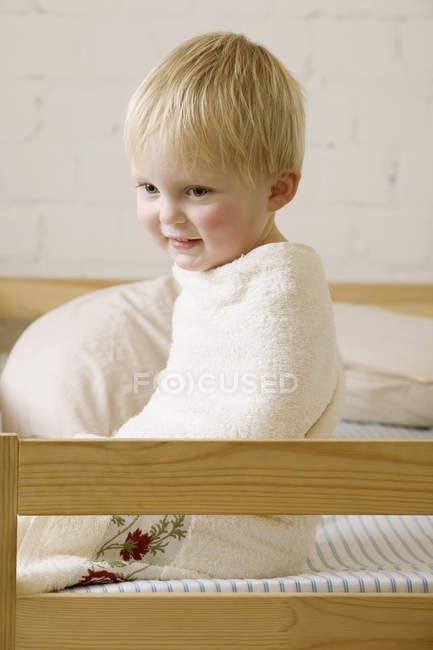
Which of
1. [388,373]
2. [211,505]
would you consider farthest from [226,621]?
[388,373]

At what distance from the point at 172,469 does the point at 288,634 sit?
0.66 ft

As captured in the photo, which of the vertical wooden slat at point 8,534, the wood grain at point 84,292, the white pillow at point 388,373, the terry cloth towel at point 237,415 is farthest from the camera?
the wood grain at point 84,292

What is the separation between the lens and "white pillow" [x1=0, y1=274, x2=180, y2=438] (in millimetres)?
1358

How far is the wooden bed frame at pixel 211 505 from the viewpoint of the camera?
0.76 metres

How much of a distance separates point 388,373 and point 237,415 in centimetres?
81

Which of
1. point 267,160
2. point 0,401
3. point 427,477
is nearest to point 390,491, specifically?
point 427,477

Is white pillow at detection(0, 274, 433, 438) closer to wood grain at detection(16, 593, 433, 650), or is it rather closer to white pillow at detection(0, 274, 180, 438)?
white pillow at detection(0, 274, 180, 438)

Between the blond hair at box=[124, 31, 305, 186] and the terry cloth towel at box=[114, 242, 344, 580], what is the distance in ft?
0.37

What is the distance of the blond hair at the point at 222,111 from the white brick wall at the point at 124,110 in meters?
1.09

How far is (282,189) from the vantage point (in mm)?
1015

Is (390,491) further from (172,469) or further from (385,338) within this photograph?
(385,338)

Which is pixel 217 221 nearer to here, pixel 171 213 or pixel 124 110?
pixel 171 213

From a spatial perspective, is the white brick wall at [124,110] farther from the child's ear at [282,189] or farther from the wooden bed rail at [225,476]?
the wooden bed rail at [225,476]

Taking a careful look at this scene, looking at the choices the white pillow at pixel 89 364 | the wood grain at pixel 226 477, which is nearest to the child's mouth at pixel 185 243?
the wood grain at pixel 226 477
